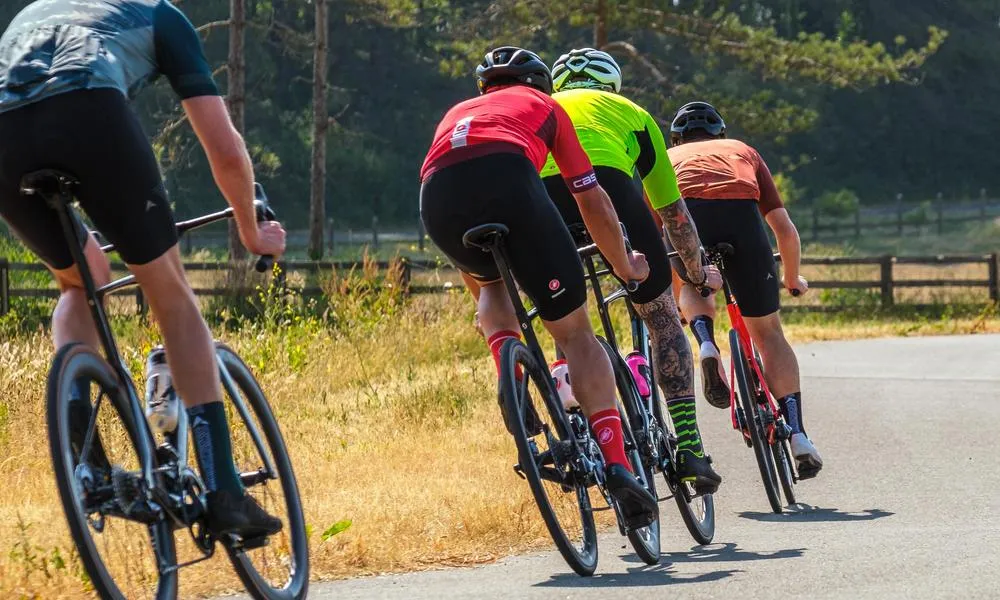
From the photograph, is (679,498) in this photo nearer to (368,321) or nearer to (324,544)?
(324,544)

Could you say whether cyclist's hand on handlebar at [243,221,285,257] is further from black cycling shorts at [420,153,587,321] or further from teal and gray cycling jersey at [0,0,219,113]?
black cycling shorts at [420,153,587,321]

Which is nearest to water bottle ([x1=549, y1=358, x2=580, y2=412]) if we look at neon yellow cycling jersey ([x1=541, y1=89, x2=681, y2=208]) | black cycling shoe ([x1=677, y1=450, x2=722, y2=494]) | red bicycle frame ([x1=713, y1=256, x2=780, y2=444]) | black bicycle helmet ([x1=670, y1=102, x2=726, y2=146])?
black cycling shoe ([x1=677, y1=450, x2=722, y2=494])

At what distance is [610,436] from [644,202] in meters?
1.37

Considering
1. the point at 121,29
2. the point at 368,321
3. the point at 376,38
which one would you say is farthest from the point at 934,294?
the point at 376,38

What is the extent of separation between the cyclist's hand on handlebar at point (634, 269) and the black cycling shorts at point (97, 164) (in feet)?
7.09

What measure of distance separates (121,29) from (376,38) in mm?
60920

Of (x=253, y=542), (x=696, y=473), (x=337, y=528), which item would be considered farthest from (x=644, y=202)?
(x=253, y=542)

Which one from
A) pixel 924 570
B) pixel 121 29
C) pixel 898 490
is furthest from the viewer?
pixel 898 490

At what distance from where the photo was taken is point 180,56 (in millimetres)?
4195

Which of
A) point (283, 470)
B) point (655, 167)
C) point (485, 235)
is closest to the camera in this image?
point (283, 470)

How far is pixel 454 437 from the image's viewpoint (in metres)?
9.45

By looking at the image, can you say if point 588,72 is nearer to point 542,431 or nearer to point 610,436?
point 610,436

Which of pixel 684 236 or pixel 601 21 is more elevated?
pixel 684 236

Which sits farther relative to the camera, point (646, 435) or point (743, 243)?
point (743, 243)
